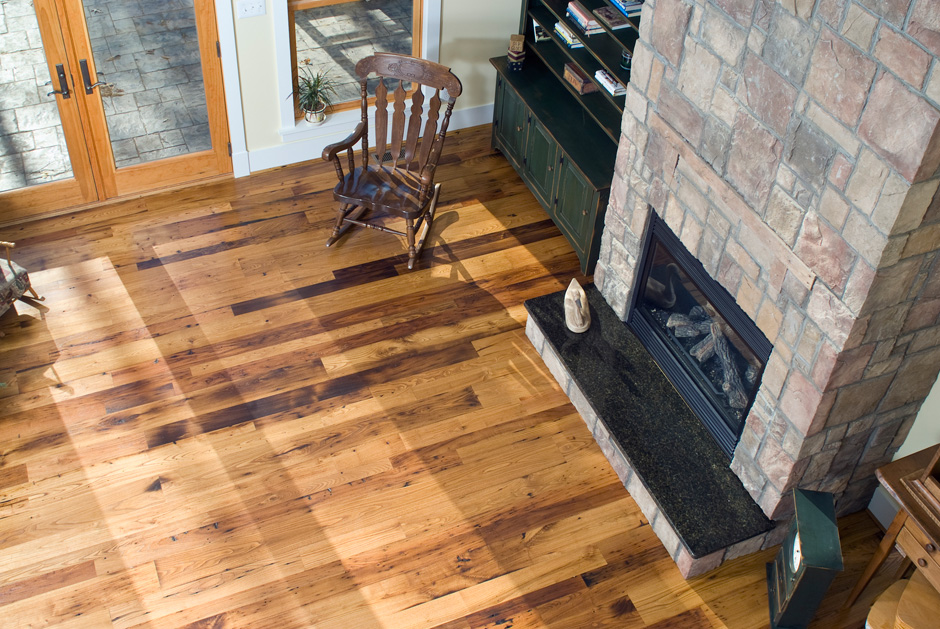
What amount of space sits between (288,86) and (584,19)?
6.29 feet

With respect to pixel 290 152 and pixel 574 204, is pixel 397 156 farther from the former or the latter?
pixel 574 204

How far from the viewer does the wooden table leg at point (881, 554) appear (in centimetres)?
329

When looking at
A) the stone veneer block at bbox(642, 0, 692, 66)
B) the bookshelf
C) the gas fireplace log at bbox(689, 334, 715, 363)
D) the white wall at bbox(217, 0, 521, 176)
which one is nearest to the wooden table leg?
the gas fireplace log at bbox(689, 334, 715, 363)

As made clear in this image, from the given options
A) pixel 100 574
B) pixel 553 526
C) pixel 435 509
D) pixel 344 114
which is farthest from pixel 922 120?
pixel 344 114

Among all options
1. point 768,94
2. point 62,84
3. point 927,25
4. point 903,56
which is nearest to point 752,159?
point 768,94

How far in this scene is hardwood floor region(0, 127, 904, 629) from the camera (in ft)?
12.2

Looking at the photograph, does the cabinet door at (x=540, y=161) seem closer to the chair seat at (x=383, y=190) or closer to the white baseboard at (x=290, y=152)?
the chair seat at (x=383, y=190)

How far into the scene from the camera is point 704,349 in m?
4.22

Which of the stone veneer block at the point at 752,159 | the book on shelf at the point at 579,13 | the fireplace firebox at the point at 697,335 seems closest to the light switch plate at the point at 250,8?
the book on shelf at the point at 579,13

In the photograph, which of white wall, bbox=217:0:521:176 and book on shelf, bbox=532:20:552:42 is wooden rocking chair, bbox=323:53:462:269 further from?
book on shelf, bbox=532:20:552:42

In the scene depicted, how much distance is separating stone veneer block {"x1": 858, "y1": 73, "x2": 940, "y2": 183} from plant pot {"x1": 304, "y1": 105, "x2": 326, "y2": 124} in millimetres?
3789

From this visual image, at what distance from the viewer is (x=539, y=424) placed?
4.43 meters

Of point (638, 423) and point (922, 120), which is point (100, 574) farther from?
point (922, 120)

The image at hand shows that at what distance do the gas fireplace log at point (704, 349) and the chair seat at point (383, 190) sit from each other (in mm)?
1801
